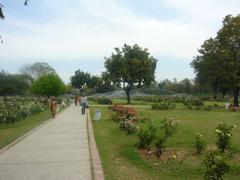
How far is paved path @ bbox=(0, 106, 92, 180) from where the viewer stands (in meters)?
8.82

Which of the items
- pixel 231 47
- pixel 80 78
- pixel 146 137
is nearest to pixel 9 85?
pixel 80 78

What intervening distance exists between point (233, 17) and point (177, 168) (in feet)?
122

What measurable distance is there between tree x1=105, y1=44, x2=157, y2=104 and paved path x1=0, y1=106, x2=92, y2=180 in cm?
4226

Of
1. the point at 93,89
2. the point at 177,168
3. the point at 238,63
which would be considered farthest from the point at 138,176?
the point at 93,89

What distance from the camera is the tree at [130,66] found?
57750mm

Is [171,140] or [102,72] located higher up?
[102,72]

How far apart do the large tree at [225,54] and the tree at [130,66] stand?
13.6 metres

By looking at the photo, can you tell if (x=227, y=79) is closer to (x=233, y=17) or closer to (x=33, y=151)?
(x=233, y=17)

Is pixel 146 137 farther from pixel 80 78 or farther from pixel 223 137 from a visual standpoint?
pixel 80 78

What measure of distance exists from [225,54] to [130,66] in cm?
1767

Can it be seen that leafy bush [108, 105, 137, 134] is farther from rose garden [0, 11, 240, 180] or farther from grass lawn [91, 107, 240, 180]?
grass lawn [91, 107, 240, 180]

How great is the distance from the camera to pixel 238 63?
42.8 meters

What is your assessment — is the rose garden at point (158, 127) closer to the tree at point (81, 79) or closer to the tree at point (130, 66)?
the tree at point (130, 66)

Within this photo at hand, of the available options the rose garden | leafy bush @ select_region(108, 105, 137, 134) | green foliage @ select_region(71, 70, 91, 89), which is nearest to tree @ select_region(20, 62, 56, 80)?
green foliage @ select_region(71, 70, 91, 89)
